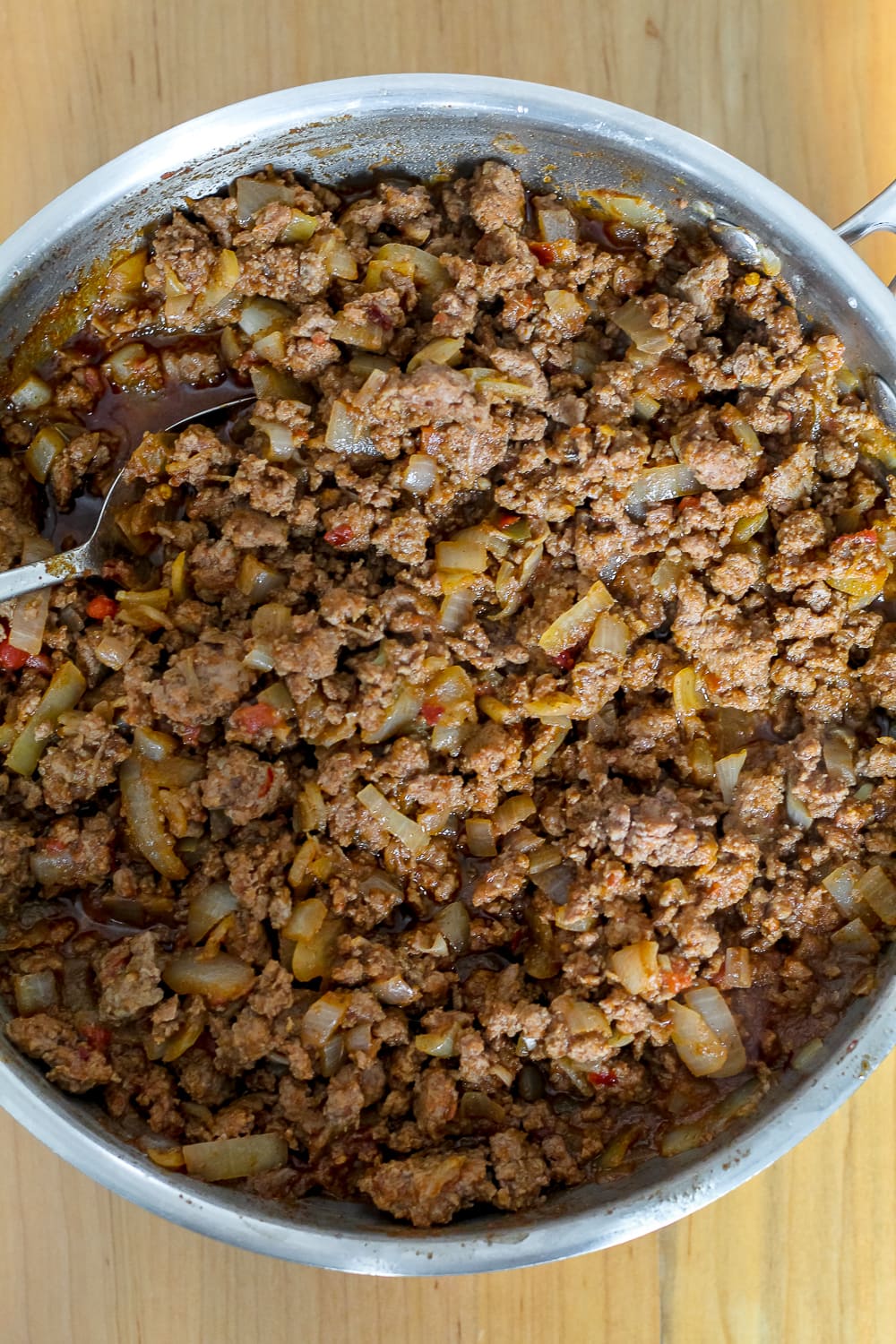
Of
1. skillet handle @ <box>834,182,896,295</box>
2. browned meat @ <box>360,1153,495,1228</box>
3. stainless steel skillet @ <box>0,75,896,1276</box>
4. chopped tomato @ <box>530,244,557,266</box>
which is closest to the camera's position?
stainless steel skillet @ <box>0,75,896,1276</box>

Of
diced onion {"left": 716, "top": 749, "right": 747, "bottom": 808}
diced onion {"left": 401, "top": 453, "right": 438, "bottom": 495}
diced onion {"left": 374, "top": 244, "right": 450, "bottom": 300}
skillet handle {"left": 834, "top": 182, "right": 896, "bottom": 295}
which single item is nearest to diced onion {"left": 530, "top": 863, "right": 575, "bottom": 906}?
diced onion {"left": 716, "top": 749, "right": 747, "bottom": 808}

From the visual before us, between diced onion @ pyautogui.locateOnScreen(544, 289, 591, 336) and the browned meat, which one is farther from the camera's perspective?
diced onion @ pyautogui.locateOnScreen(544, 289, 591, 336)

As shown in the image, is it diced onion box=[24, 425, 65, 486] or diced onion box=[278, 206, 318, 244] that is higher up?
diced onion box=[278, 206, 318, 244]

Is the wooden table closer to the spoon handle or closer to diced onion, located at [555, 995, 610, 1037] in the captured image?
diced onion, located at [555, 995, 610, 1037]

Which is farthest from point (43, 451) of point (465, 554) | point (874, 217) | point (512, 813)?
point (874, 217)

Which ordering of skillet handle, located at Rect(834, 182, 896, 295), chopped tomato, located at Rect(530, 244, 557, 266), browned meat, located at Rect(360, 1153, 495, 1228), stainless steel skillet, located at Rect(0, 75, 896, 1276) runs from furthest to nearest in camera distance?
chopped tomato, located at Rect(530, 244, 557, 266), skillet handle, located at Rect(834, 182, 896, 295), browned meat, located at Rect(360, 1153, 495, 1228), stainless steel skillet, located at Rect(0, 75, 896, 1276)

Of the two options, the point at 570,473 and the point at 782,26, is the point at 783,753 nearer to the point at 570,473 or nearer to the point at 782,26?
the point at 570,473

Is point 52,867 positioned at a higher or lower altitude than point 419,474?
lower

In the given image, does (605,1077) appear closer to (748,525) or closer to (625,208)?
(748,525)
